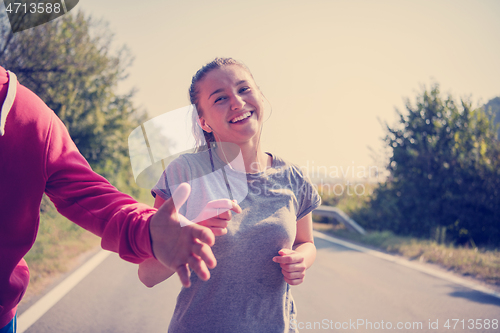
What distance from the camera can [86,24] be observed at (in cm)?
934

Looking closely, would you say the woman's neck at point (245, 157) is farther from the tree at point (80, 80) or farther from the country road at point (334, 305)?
the tree at point (80, 80)

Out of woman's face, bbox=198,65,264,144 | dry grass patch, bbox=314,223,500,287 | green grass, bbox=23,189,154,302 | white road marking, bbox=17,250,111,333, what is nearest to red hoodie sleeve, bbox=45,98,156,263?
woman's face, bbox=198,65,264,144

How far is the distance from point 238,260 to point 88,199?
60 cm

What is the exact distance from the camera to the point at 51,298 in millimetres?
3920

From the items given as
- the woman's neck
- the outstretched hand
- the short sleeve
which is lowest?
the short sleeve

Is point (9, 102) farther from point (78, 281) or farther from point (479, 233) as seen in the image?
point (479, 233)

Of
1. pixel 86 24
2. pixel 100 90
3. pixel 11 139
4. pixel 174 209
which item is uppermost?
pixel 86 24

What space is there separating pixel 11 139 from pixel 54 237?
7.14 metres

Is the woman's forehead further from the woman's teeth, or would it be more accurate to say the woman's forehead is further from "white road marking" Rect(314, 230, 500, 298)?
"white road marking" Rect(314, 230, 500, 298)

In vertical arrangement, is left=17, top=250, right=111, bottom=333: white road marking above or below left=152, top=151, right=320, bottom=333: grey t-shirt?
below

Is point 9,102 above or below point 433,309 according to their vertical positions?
above

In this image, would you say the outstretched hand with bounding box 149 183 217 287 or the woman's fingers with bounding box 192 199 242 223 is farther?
the woman's fingers with bounding box 192 199 242 223

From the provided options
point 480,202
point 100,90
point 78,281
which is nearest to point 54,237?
point 78,281

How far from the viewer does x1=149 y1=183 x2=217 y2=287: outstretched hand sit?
705mm
